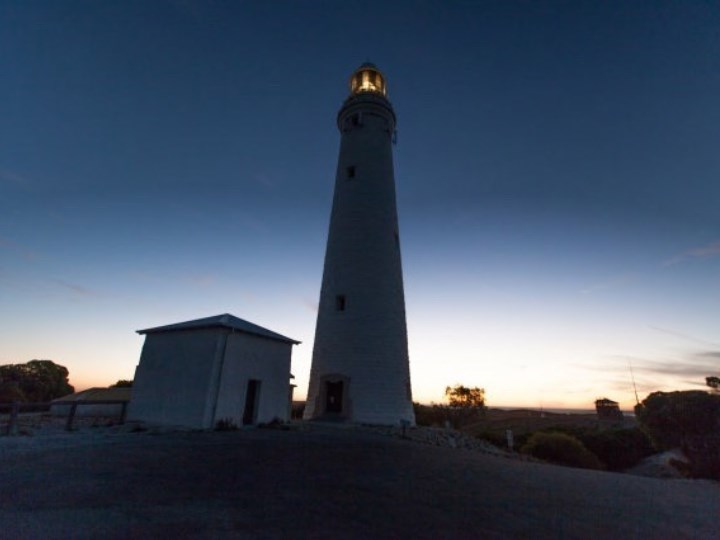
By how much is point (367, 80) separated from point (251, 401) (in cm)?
1971

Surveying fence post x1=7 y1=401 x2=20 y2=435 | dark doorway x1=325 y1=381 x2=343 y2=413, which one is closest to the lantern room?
dark doorway x1=325 y1=381 x2=343 y2=413

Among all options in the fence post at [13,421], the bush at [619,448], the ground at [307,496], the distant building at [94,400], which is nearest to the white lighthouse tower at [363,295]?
the ground at [307,496]

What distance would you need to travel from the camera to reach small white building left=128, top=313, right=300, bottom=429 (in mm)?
12445

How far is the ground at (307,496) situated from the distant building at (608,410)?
32.1 m

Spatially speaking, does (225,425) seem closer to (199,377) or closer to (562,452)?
(199,377)

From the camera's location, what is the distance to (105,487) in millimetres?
5129

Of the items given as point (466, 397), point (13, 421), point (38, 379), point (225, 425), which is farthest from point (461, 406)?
point (38, 379)

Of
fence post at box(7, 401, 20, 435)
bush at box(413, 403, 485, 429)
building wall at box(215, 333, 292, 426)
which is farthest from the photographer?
bush at box(413, 403, 485, 429)

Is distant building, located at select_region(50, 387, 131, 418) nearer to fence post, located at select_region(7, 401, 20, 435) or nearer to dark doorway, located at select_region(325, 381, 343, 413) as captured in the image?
fence post, located at select_region(7, 401, 20, 435)

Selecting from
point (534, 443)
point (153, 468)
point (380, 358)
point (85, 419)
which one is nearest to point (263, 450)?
point (153, 468)

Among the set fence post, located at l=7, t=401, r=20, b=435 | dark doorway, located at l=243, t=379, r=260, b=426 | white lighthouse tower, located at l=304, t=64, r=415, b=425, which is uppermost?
white lighthouse tower, located at l=304, t=64, r=415, b=425

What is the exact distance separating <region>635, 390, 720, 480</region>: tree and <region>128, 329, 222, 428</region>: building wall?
14927 millimetres

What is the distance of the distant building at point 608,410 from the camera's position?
3538 cm

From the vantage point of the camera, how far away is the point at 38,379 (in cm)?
3747
